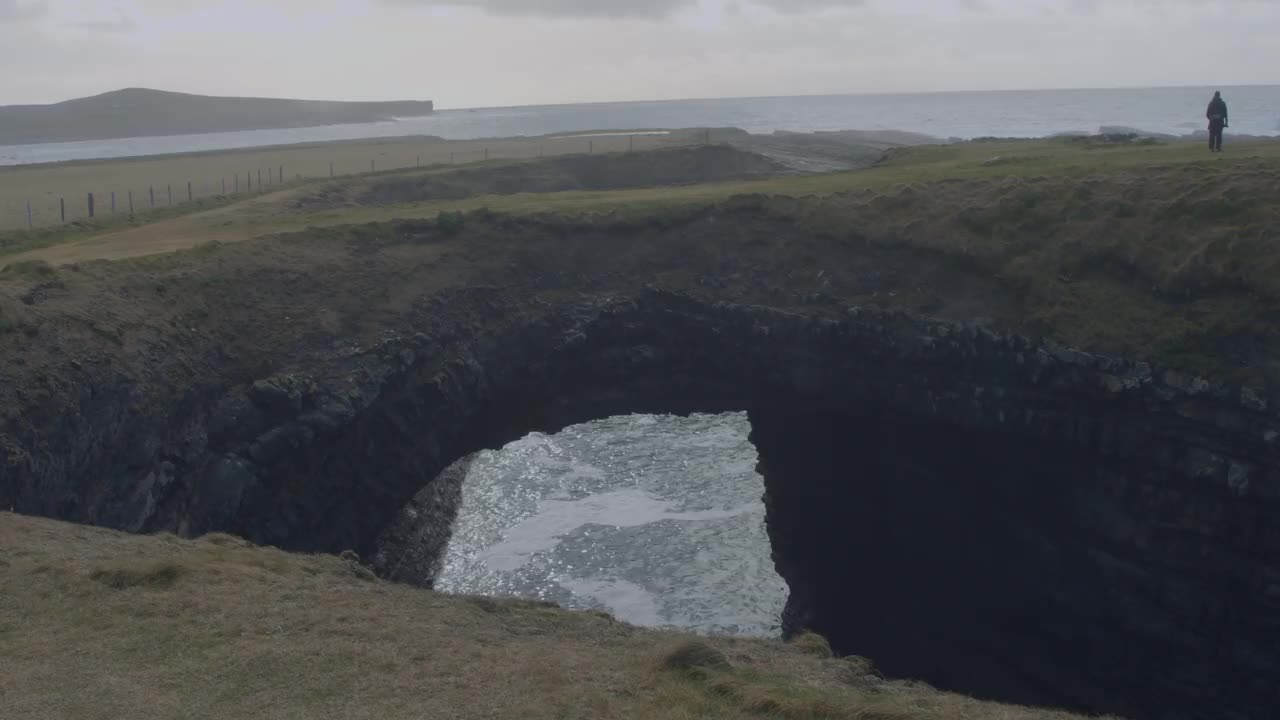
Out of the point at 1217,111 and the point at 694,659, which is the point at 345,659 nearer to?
the point at 694,659

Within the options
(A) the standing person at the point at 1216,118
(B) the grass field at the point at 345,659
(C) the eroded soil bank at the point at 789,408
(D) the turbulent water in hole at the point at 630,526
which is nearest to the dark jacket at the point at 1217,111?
(A) the standing person at the point at 1216,118

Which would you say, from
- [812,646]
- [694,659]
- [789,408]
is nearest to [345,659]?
[694,659]

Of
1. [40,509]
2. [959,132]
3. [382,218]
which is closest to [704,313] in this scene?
[382,218]

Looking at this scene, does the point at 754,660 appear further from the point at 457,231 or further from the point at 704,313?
the point at 457,231


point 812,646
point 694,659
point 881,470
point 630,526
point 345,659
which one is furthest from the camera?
point 630,526

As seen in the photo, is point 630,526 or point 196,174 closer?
point 630,526

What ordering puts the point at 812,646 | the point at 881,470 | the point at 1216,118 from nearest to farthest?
the point at 812,646
the point at 881,470
the point at 1216,118

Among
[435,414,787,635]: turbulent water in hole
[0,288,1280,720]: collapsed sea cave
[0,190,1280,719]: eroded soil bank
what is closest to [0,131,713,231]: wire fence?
[0,190,1280,719]: eroded soil bank
